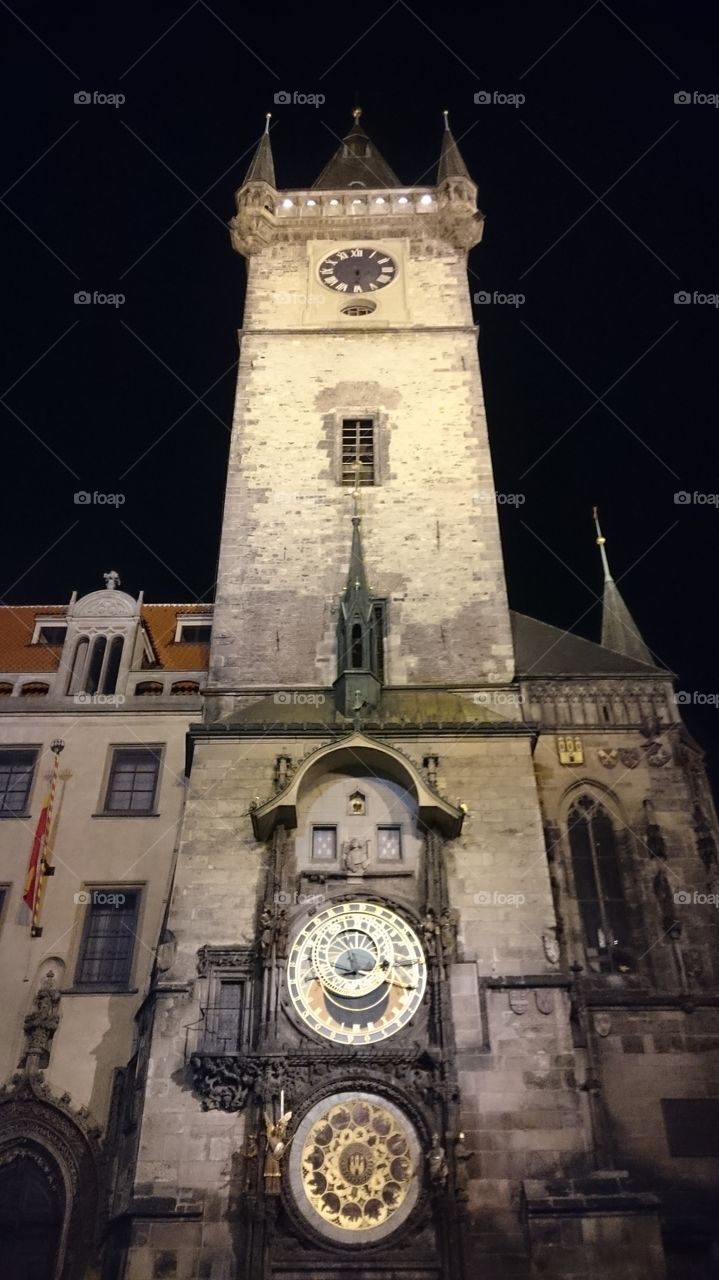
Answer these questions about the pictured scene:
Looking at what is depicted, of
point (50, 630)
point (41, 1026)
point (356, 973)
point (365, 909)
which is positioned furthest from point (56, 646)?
point (356, 973)

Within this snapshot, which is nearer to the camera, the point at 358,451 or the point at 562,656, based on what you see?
the point at 562,656

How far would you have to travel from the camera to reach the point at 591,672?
2034 cm

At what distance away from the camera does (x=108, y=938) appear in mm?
18766

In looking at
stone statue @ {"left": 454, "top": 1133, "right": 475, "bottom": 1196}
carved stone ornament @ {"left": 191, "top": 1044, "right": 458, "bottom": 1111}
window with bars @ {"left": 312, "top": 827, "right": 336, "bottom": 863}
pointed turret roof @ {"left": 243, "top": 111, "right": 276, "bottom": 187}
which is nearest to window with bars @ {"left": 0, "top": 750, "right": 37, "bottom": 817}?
window with bars @ {"left": 312, "top": 827, "right": 336, "bottom": 863}

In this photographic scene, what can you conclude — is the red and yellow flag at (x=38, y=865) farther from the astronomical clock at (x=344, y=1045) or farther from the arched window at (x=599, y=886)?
the arched window at (x=599, y=886)

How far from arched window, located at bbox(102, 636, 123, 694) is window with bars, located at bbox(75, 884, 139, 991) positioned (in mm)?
4539

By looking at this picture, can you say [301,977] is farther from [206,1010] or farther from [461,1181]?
[461,1181]

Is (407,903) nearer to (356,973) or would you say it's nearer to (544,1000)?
(356,973)

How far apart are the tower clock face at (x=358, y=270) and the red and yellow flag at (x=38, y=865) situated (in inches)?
586

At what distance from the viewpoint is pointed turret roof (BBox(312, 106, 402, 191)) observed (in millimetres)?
32062

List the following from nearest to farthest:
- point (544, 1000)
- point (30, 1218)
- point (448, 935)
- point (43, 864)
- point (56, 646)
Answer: point (544, 1000), point (448, 935), point (30, 1218), point (43, 864), point (56, 646)

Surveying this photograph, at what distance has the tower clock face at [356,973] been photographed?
49.2 ft

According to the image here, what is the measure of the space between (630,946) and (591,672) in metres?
5.24

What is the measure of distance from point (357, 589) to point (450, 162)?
654 inches
